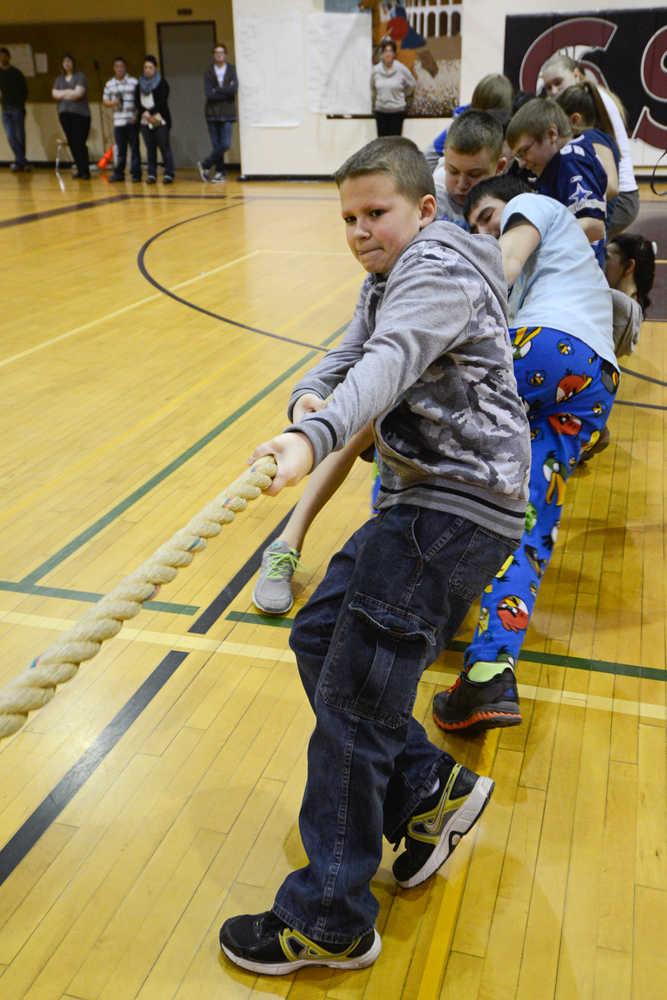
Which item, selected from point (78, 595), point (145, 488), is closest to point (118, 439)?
point (145, 488)

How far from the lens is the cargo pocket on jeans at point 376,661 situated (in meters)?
1.58

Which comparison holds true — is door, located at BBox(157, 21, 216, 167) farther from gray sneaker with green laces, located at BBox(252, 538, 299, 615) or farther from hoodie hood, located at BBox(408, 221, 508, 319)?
hoodie hood, located at BBox(408, 221, 508, 319)

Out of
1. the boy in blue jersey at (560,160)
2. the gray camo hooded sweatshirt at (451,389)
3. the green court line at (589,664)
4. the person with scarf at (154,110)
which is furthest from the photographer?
the person with scarf at (154,110)

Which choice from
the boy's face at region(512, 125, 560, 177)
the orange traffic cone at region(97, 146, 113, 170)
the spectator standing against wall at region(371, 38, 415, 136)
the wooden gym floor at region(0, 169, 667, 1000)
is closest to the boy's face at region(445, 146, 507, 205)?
the boy's face at region(512, 125, 560, 177)

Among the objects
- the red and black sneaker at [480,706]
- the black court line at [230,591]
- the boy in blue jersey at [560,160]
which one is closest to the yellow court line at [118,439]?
the black court line at [230,591]

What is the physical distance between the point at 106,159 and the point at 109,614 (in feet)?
47.1

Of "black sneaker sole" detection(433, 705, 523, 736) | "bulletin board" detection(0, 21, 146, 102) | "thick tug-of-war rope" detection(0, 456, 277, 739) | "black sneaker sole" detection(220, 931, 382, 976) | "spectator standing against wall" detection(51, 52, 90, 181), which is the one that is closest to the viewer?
"thick tug-of-war rope" detection(0, 456, 277, 739)

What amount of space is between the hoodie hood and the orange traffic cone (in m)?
13.5

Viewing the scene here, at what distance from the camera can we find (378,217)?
1614mm

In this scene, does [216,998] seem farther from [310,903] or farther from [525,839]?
[525,839]

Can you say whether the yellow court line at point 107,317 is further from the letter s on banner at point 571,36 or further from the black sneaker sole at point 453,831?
the letter s on banner at point 571,36

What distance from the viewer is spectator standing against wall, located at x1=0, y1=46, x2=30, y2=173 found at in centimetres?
1415

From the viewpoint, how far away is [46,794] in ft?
6.93

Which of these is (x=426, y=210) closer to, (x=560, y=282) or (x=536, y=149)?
(x=560, y=282)
